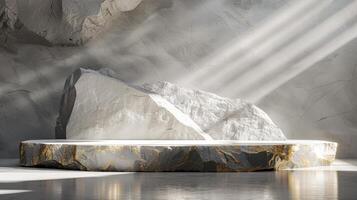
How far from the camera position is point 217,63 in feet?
30.6

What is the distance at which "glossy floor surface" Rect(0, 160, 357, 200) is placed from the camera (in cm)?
335

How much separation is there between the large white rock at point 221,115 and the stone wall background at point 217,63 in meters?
0.95

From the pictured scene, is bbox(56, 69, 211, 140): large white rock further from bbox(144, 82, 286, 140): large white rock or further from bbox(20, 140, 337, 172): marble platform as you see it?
bbox(20, 140, 337, 172): marble platform

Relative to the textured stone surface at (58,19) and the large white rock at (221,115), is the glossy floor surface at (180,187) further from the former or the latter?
the textured stone surface at (58,19)

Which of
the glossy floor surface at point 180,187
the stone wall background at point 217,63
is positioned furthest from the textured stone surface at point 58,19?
the glossy floor surface at point 180,187

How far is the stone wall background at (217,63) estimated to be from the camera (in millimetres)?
8953

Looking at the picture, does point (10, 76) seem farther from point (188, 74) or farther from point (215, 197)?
point (215, 197)

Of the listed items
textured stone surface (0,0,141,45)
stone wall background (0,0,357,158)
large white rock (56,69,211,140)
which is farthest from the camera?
stone wall background (0,0,357,158)

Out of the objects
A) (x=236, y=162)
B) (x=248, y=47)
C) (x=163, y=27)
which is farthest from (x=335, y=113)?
(x=236, y=162)

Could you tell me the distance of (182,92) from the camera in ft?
26.9

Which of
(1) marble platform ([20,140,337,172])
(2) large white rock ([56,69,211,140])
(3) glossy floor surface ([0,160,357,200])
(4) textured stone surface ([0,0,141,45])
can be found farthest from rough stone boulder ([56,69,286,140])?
(3) glossy floor surface ([0,160,357,200])

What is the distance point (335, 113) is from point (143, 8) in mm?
3296

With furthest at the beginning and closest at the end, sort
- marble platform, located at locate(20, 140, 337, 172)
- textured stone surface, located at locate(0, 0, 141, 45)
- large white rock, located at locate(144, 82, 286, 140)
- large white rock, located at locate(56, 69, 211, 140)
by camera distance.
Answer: textured stone surface, located at locate(0, 0, 141, 45)
large white rock, located at locate(144, 82, 286, 140)
large white rock, located at locate(56, 69, 211, 140)
marble platform, located at locate(20, 140, 337, 172)

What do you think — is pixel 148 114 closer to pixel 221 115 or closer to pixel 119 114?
pixel 119 114
